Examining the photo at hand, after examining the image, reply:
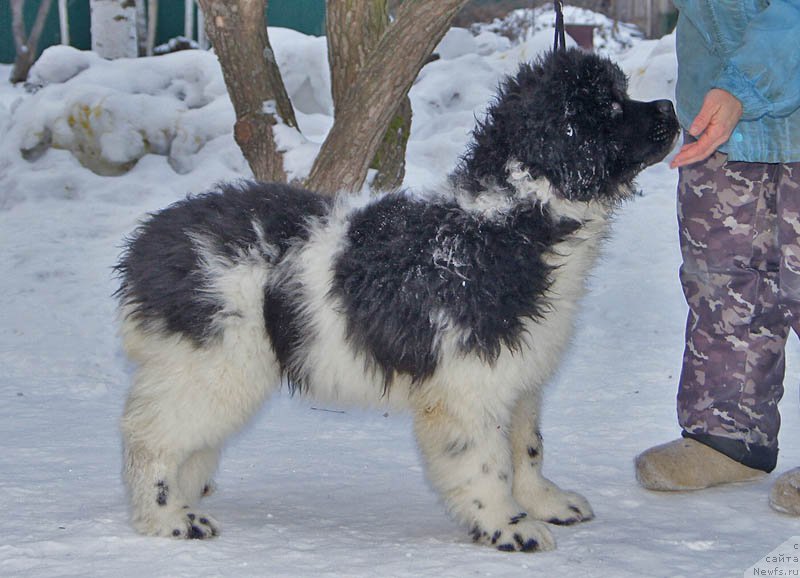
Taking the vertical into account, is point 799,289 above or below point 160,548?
above

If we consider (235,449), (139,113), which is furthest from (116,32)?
(235,449)

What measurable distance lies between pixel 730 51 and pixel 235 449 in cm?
278

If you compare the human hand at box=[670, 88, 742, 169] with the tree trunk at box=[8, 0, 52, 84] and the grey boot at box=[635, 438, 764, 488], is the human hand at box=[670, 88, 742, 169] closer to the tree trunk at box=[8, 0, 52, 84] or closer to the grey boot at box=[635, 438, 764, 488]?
the grey boot at box=[635, 438, 764, 488]

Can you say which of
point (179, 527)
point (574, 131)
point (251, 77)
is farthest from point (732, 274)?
point (251, 77)

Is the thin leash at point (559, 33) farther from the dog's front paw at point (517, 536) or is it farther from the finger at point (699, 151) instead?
the dog's front paw at point (517, 536)

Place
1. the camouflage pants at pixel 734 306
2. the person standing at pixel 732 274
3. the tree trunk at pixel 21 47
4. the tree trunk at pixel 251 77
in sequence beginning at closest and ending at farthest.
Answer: the person standing at pixel 732 274, the camouflage pants at pixel 734 306, the tree trunk at pixel 251 77, the tree trunk at pixel 21 47

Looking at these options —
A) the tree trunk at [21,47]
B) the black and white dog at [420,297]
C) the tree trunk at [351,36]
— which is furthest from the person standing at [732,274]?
the tree trunk at [21,47]

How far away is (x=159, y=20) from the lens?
15.1m

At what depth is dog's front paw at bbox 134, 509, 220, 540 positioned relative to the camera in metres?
3.71

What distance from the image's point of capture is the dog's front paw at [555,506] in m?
3.92

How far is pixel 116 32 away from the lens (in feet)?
44.1

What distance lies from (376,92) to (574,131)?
2465 millimetres

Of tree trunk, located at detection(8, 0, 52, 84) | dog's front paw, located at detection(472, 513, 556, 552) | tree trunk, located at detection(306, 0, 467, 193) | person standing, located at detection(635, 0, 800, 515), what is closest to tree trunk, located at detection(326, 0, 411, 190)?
tree trunk, located at detection(306, 0, 467, 193)

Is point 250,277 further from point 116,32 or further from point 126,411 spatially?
point 116,32
